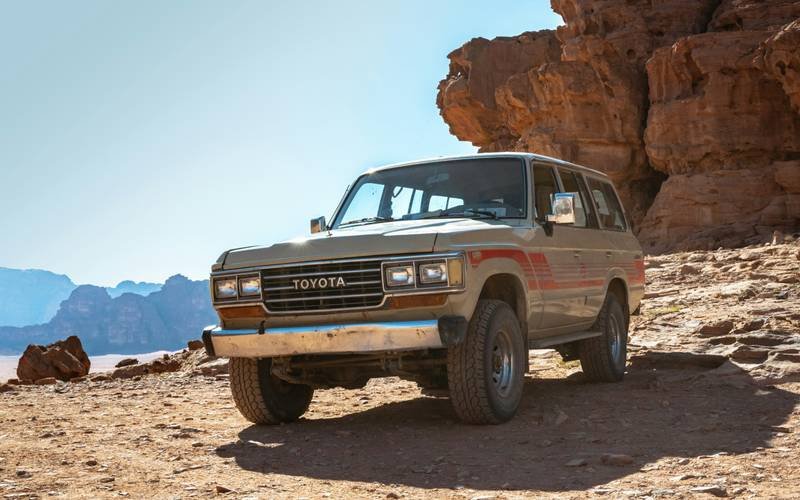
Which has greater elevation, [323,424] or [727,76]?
[727,76]

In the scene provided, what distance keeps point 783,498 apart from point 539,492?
1.08 meters

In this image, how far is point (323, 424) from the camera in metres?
6.32

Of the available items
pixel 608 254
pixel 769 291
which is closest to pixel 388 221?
pixel 608 254

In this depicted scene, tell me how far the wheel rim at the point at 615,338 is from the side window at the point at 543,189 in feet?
5.50

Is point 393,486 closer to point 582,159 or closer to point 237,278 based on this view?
point 237,278

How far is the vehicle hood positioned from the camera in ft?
17.4

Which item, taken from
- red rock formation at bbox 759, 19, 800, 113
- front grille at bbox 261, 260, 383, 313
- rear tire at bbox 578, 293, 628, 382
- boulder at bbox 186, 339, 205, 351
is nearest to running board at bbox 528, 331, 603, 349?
rear tire at bbox 578, 293, 628, 382

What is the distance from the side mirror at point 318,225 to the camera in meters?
6.94

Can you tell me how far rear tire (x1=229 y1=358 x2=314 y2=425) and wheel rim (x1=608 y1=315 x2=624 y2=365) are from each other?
3.30 meters

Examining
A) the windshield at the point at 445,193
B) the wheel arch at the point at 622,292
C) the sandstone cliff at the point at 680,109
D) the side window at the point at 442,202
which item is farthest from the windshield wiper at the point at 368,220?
the sandstone cliff at the point at 680,109

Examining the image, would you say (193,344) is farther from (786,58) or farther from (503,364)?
(786,58)

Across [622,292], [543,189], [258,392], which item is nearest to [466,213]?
[543,189]

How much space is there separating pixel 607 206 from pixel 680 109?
30.0 meters

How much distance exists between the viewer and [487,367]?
5.39m
